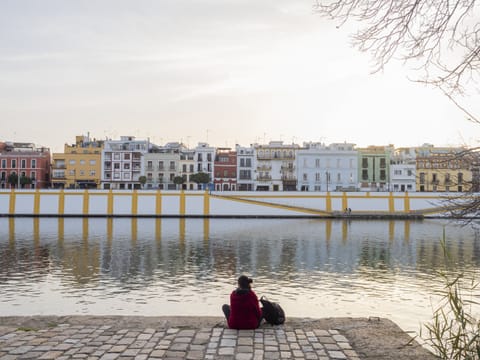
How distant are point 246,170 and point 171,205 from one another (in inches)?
798

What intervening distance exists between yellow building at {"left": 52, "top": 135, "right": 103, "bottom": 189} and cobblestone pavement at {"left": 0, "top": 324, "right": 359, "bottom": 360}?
64.5 metres

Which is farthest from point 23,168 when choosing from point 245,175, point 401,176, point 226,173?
point 401,176

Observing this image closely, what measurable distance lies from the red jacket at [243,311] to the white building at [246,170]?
205 ft

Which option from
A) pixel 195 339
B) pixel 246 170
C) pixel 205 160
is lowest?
pixel 195 339

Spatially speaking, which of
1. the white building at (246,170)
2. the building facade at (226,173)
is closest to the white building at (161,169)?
the building facade at (226,173)

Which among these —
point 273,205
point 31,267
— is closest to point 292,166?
point 273,205

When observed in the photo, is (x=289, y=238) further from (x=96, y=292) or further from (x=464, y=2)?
(x=464, y=2)

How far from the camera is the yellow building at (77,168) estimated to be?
226 ft

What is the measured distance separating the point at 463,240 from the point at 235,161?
4471 centimetres

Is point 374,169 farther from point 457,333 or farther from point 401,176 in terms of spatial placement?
point 457,333

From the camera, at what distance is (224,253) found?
22391mm

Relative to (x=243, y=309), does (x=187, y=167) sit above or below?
above

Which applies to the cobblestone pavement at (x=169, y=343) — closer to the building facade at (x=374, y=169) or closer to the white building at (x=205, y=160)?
the white building at (x=205, y=160)

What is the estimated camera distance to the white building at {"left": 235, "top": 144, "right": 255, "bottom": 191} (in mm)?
70125
